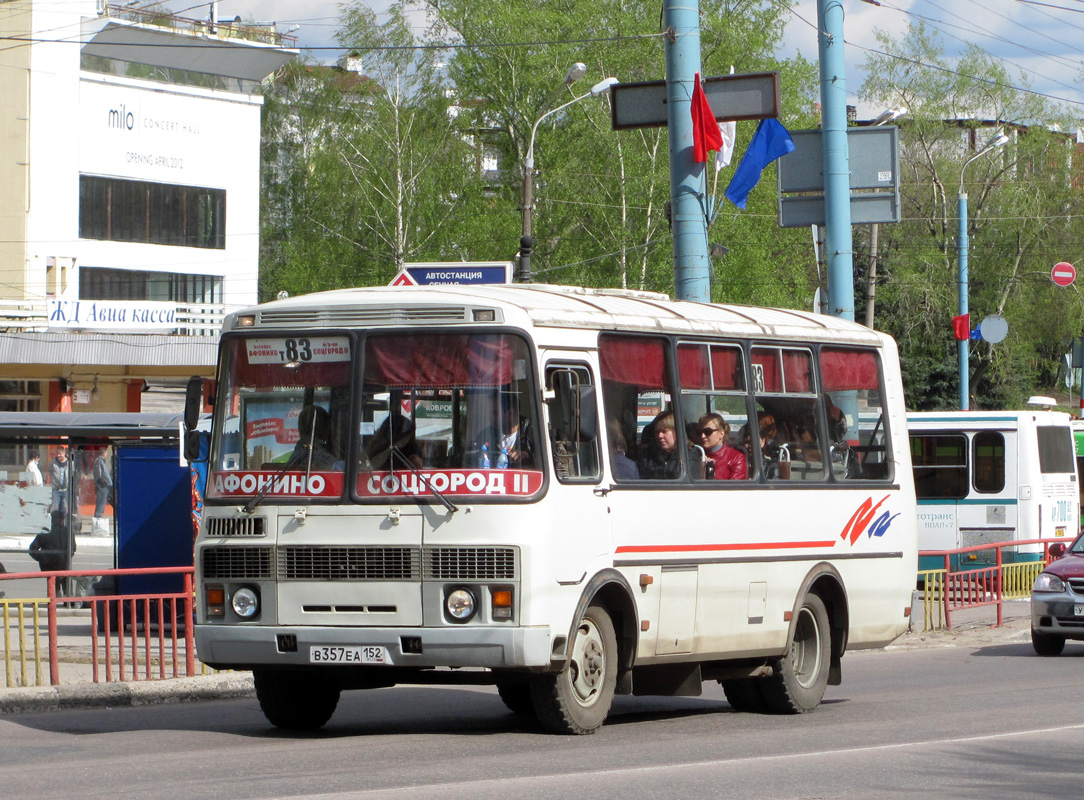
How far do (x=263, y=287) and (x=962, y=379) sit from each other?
3296 cm

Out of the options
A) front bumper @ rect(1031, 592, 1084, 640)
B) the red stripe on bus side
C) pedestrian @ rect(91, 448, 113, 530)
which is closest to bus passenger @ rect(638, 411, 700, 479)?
the red stripe on bus side

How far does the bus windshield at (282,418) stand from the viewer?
10000mm

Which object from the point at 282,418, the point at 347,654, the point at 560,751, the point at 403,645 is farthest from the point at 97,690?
the point at 560,751

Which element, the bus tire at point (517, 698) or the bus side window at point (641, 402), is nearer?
the bus side window at point (641, 402)

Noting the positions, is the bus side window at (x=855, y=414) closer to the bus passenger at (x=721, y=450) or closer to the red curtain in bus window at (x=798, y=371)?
the red curtain in bus window at (x=798, y=371)

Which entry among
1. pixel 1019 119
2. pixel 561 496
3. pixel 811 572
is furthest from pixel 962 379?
pixel 561 496

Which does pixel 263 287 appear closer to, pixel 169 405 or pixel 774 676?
pixel 169 405

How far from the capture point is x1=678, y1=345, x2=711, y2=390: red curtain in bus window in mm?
11273

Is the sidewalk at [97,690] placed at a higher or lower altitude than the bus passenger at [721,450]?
lower

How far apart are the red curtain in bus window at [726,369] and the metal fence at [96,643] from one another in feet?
15.6

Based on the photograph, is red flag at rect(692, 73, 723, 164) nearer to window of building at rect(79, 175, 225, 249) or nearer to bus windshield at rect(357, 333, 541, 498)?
bus windshield at rect(357, 333, 541, 498)

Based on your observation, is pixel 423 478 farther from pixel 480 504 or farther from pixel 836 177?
pixel 836 177

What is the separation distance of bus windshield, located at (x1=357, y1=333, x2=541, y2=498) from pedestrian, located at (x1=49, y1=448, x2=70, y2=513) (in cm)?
1142

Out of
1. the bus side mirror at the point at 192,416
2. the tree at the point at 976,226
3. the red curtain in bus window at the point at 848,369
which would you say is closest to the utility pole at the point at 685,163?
the red curtain in bus window at the point at 848,369
